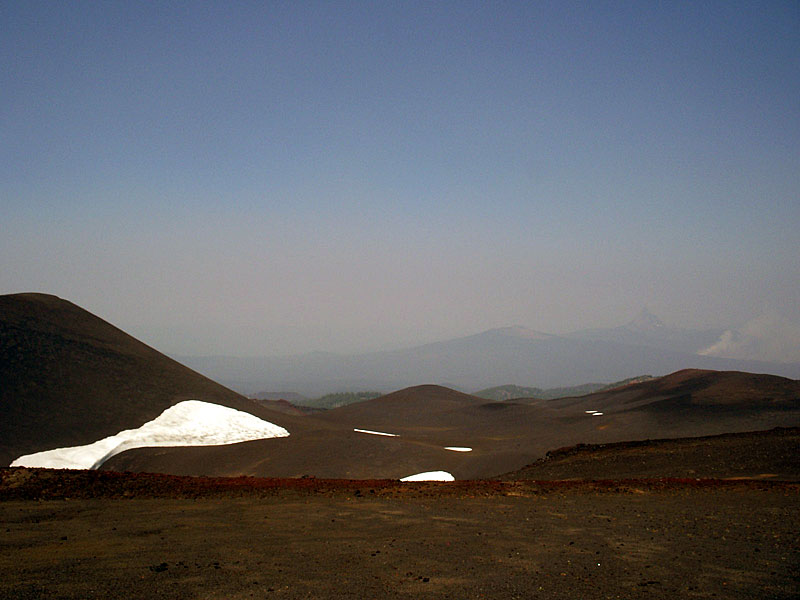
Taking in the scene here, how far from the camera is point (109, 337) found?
141 ft

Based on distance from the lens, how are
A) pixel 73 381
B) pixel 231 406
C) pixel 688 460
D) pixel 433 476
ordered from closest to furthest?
pixel 688 460
pixel 433 476
pixel 73 381
pixel 231 406

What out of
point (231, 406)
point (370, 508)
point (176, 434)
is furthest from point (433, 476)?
point (231, 406)

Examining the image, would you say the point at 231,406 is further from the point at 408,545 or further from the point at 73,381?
the point at 408,545

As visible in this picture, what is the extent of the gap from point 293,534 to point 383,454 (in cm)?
1719

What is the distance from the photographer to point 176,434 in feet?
111

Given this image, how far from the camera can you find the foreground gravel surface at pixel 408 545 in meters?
8.76

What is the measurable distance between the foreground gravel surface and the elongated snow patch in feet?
46.3

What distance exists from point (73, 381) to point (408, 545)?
31357 mm

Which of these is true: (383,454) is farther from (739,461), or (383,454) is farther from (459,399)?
(459,399)

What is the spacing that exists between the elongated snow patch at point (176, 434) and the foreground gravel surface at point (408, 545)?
46.3 ft

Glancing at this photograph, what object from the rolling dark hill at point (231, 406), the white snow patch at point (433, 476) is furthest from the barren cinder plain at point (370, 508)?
the white snow patch at point (433, 476)

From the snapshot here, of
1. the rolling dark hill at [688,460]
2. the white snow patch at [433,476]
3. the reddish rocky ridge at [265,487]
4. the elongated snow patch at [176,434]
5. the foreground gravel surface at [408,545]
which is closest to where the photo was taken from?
the foreground gravel surface at [408,545]

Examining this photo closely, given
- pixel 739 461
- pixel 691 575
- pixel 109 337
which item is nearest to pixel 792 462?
pixel 739 461

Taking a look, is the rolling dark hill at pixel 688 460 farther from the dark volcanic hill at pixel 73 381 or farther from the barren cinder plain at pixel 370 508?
the dark volcanic hill at pixel 73 381
